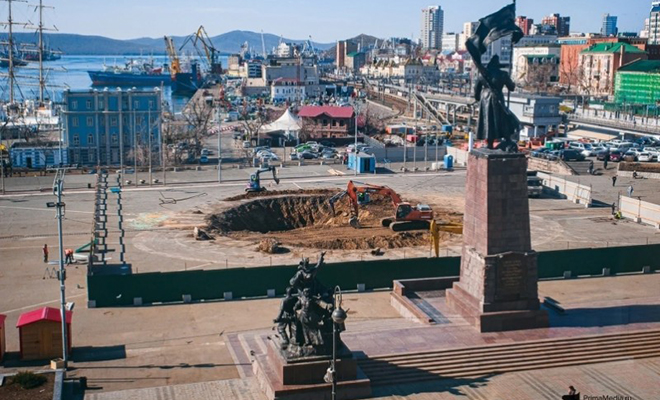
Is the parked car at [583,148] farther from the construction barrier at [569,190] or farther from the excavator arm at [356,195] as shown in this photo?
the excavator arm at [356,195]

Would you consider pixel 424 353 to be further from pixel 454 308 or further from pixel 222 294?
pixel 222 294

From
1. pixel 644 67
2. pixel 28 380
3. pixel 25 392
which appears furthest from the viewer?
pixel 644 67

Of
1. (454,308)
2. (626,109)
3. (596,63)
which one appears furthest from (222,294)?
(596,63)

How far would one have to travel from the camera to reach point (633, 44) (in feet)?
477

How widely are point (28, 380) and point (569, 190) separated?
39678 millimetres

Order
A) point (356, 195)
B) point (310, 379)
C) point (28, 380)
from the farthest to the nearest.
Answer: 1. point (356, 195)
2. point (310, 379)
3. point (28, 380)

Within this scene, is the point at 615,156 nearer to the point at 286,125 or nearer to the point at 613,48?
the point at 286,125

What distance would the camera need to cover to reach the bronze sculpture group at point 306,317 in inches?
875

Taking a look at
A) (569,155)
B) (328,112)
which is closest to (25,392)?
(569,155)

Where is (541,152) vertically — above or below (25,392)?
above

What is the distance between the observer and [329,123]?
89938mm

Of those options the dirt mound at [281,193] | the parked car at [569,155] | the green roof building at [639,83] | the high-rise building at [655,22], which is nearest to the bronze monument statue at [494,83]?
the dirt mound at [281,193]

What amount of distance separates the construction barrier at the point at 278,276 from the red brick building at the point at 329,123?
54.9m

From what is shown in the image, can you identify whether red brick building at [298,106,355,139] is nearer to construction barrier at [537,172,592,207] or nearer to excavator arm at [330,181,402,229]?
construction barrier at [537,172,592,207]
